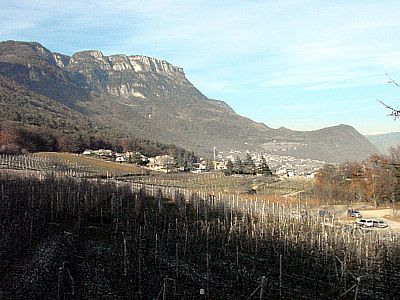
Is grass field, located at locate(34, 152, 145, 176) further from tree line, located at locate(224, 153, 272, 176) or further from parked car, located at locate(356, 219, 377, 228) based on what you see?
parked car, located at locate(356, 219, 377, 228)

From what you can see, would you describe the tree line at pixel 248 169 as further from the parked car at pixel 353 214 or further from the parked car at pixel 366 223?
the parked car at pixel 366 223

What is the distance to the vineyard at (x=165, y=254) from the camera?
10594 millimetres

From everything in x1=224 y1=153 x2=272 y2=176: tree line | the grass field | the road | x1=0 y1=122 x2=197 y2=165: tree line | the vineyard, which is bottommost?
the road

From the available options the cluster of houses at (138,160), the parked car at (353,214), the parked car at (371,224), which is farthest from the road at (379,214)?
the cluster of houses at (138,160)

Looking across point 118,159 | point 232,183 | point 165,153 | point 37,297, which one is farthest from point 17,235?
point 165,153

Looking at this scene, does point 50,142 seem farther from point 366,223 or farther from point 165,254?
point 165,254

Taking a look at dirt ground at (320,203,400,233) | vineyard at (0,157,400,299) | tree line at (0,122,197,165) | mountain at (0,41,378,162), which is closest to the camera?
vineyard at (0,157,400,299)

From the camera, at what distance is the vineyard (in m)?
10.6

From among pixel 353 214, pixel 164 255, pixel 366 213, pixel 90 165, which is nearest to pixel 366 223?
pixel 353 214

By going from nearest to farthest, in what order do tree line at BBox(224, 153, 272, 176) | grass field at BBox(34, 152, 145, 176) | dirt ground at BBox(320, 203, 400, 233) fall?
dirt ground at BBox(320, 203, 400, 233) < grass field at BBox(34, 152, 145, 176) < tree line at BBox(224, 153, 272, 176)

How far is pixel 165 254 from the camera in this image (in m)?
13.6

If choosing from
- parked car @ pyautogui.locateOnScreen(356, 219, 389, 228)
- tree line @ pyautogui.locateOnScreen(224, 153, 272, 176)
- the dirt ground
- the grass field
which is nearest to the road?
the dirt ground

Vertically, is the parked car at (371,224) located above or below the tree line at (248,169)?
below

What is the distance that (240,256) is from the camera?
14.4 meters
